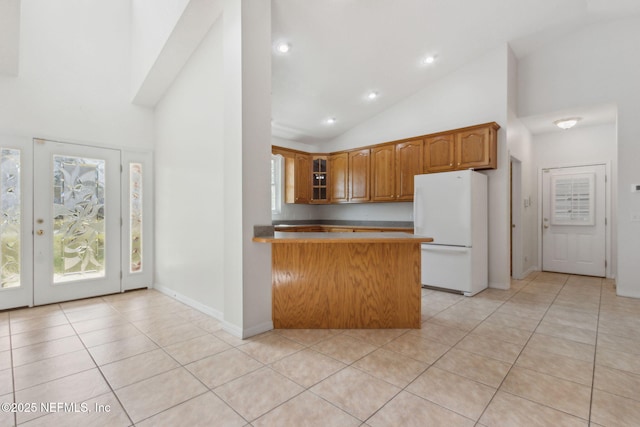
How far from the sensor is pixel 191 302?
11.3 feet

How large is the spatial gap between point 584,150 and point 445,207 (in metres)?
3.32

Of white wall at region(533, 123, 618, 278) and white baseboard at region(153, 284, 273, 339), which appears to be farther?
white wall at region(533, 123, 618, 278)

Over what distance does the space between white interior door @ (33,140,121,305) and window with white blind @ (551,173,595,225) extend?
722cm

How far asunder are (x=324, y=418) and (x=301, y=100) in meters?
4.35

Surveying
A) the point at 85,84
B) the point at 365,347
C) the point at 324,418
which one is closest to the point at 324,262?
the point at 365,347

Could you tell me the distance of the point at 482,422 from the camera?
152 cm

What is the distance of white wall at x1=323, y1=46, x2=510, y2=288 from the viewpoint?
4156mm

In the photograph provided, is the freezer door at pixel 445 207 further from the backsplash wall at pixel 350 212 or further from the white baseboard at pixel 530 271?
the white baseboard at pixel 530 271

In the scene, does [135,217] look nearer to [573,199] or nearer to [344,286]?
[344,286]

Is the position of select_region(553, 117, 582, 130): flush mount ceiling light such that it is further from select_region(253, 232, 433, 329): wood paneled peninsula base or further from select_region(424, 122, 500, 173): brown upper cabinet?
select_region(253, 232, 433, 329): wood paneled peninsula base

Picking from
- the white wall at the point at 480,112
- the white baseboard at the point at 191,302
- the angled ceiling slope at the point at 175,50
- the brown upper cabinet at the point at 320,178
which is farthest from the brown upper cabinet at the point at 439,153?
the white baseboard at the point at 191,302

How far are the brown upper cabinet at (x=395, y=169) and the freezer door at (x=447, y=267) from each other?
104 centimetres

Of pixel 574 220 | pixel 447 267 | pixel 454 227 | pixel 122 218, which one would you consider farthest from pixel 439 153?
pixel 122 218

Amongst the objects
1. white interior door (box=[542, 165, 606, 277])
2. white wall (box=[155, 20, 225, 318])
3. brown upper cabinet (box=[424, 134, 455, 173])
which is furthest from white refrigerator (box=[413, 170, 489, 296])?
white wall (box=[155, 20, 225, 318])
